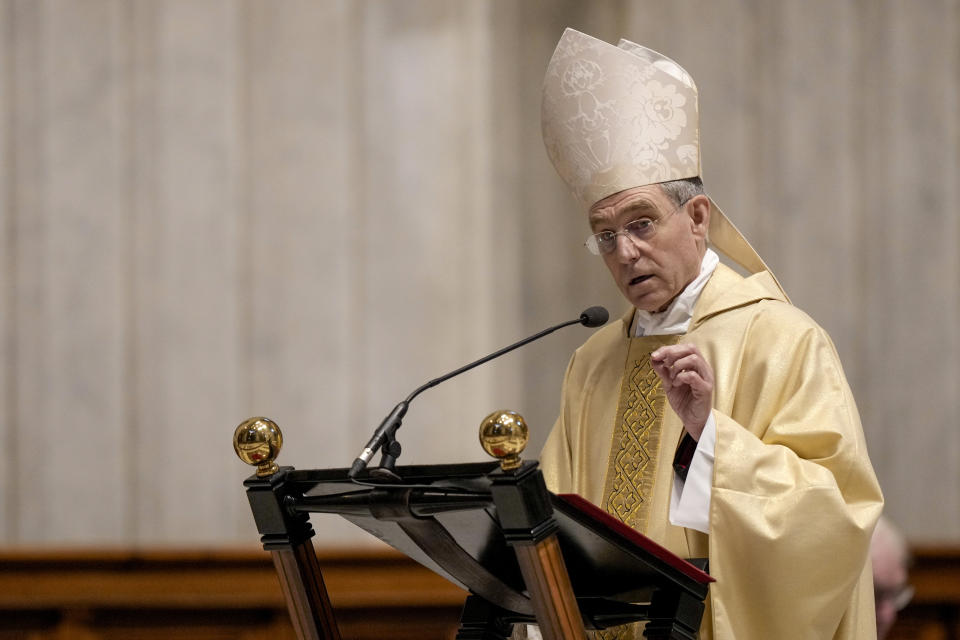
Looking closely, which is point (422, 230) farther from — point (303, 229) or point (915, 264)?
point (915, 264)

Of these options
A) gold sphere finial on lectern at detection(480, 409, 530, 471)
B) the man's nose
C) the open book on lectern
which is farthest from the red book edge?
the man's nose

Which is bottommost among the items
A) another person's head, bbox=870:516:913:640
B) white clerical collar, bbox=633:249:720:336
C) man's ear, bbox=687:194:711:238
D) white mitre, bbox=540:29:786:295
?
another person's head, bbox=870:516:913:640

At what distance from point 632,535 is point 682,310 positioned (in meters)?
0.88

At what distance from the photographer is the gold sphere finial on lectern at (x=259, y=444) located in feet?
6.91

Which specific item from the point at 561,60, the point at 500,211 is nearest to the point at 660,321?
the point at 561,60

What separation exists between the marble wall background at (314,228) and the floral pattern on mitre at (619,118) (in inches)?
95.4

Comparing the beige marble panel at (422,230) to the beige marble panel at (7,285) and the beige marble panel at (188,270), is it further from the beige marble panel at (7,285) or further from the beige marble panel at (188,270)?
the beige marble panel at (7,285)

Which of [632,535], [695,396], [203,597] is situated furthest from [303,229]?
[632,535]

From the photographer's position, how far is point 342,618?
482 cm

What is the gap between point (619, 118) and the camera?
278cm

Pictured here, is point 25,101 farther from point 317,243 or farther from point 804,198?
point 804,198

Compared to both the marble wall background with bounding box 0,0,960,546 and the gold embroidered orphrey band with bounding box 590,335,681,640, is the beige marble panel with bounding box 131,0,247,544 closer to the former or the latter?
the marble wall background with bounding box 0,0,960,546

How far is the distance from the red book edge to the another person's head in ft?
6.14

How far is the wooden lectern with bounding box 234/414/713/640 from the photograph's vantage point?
1.86 metres
